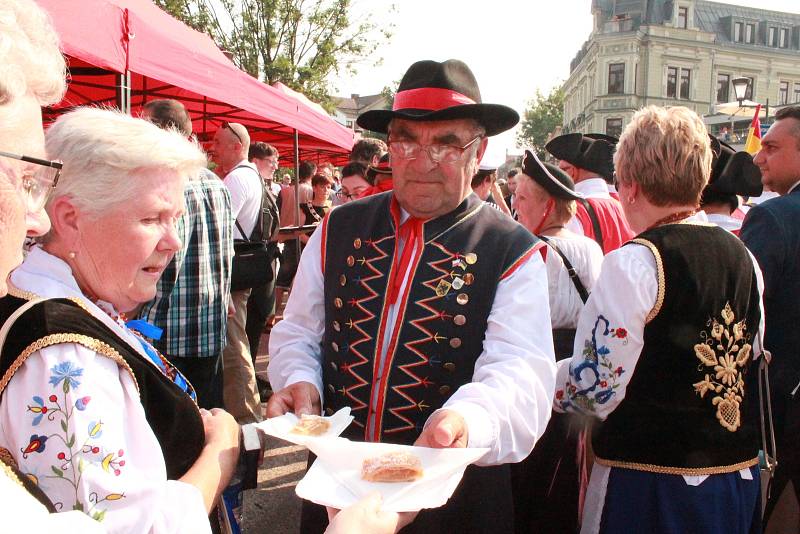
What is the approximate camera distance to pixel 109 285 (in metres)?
1.51

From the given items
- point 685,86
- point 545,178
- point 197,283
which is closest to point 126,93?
point 197,283

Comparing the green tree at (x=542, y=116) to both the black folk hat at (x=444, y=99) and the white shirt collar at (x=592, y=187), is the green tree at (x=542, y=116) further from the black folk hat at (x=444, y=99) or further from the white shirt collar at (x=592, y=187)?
the black folk hat at (x=444, y=99)

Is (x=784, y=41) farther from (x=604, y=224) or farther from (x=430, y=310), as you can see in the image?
(x=430, y=310)

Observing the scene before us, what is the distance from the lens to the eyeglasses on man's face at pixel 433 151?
6.42ft

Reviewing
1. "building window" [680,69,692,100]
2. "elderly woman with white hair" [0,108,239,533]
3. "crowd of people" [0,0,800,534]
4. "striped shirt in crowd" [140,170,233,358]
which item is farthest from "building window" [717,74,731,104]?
"elderly woman with white hair" [0,108,239,533]

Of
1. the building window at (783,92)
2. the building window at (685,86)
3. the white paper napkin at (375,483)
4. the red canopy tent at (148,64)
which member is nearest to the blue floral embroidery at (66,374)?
the white paper napkin at (375,483)

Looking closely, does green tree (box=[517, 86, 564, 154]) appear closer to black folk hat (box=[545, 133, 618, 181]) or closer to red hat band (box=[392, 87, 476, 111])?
black folk hat (box=[545, 133, 618, 181])

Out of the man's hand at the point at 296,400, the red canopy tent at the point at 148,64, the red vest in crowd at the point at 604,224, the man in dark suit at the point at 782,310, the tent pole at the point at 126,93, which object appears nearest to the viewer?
the man's hand at the point at 296,400

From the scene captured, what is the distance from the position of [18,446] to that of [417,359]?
104 cm

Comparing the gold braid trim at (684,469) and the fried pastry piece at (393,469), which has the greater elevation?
the fried pastry piece at (393,469)

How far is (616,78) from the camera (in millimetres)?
46375

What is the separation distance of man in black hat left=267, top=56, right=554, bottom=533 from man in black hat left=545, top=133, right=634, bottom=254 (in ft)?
6.82

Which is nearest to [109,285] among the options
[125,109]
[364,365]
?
[364,365]

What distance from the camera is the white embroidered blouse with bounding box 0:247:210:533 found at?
3.83ft
